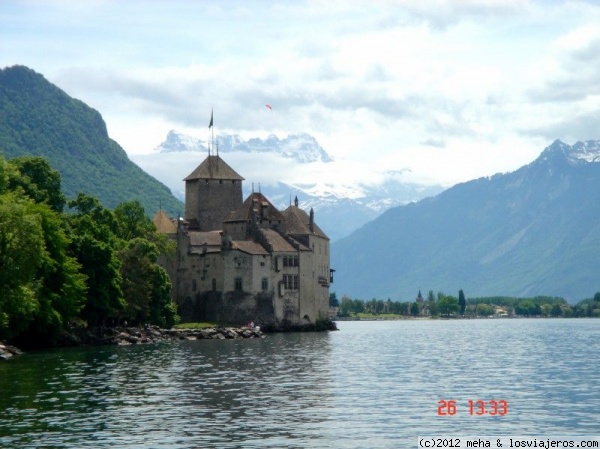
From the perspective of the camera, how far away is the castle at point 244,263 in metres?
154

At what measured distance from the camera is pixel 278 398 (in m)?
56.8

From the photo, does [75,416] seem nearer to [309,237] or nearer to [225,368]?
[225,368]

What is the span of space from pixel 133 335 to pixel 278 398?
207ft

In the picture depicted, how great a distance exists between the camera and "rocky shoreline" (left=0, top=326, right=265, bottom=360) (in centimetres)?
10688

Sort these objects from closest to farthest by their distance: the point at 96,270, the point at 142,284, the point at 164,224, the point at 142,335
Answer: the point at 96,270 → the point at 142,335 → the point at 142,284 → the point at 164,224

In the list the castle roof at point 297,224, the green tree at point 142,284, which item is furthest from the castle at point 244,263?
the green tree at point 142,284

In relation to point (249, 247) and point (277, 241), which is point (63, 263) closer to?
point (249, 247)

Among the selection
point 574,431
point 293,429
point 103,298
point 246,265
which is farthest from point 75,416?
point 246,265

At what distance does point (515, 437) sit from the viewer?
43531 millimetres

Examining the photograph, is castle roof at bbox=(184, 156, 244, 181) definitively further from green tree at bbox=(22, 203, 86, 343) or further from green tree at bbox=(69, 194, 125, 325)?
green tree at bbox=(22, 203, 86, 343)

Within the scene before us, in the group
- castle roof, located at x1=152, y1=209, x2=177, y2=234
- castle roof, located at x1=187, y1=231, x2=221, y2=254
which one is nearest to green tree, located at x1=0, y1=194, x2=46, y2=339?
castle roof, located at x1=187, y1=231, x2=221, y2=254

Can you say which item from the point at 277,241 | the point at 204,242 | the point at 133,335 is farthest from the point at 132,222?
the point at 133,335

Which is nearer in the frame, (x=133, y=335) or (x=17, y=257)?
(x=17, y=257)

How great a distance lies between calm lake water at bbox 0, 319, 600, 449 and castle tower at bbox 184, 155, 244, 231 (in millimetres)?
76816
